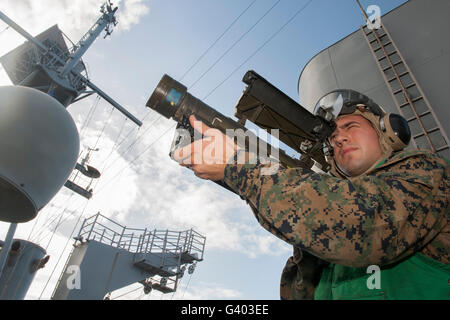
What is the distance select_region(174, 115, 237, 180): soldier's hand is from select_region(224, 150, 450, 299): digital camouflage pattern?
0.09 meters

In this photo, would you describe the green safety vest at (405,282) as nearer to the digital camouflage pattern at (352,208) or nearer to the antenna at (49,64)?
the digital camouflage pattern at (352,208)

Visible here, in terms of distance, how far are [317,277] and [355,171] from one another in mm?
793

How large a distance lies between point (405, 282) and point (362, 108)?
134 centimetres

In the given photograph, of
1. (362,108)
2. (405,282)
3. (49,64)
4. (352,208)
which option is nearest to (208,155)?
(352,208)

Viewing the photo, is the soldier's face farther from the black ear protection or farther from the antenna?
the antenna

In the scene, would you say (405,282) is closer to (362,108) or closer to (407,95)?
(362,108)

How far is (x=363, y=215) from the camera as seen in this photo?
781mm

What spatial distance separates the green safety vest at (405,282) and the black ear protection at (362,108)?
0.83 metres

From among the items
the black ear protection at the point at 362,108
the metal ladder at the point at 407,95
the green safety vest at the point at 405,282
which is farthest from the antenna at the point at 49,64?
the green safety vest at the point at 405,282

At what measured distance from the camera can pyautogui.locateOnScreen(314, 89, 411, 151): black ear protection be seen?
1.66 meters

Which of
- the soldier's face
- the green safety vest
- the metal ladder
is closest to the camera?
the green safety vest

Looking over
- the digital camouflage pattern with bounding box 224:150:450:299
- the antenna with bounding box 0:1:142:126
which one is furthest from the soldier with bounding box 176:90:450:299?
the antenna with bounding box 0:1:142:126

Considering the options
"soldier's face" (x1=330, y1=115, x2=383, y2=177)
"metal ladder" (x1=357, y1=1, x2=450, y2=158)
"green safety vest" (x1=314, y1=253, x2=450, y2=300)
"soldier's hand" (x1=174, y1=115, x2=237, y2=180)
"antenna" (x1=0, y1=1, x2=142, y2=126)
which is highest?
"antenna" (x1=0, y1=1, x2=142, y2=126)
